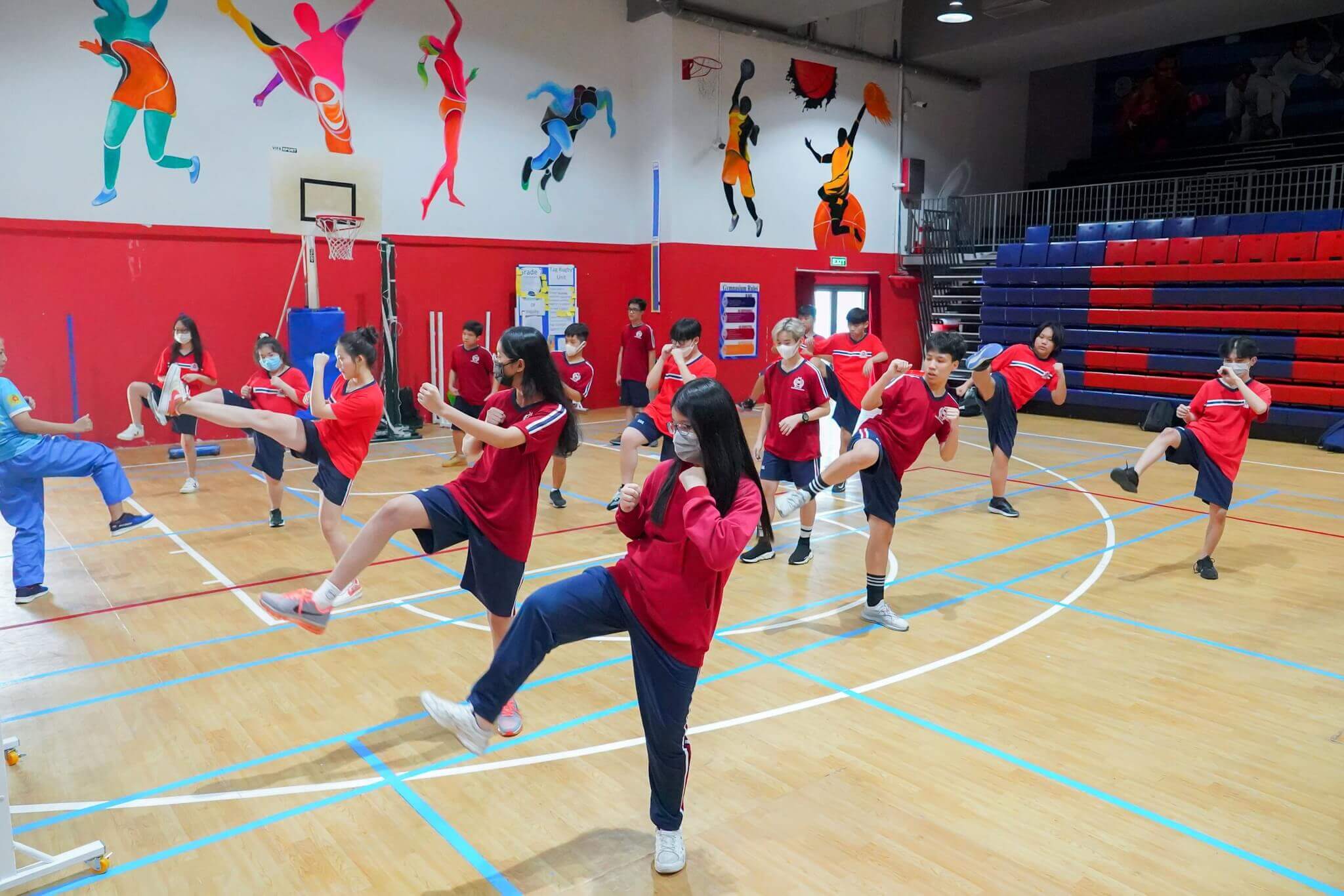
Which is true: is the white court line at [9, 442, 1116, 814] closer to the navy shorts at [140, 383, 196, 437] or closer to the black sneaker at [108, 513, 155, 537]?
the black sneaker at [108, 513, 155, 537]

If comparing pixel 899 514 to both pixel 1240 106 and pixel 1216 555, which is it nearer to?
pixel 1216 555

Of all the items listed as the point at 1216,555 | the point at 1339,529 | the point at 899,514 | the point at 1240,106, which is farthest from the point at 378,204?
the point at 1240,106

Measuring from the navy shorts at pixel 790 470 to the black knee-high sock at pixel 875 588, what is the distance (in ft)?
4.21

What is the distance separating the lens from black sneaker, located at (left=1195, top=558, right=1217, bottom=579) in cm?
662

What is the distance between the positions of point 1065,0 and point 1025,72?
16.4 ft

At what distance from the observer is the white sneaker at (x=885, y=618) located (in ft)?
18.3

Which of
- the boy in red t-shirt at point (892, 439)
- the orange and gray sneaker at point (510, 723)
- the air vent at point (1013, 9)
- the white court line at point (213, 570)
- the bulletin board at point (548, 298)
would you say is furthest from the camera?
the air vent at point (1013, 9)

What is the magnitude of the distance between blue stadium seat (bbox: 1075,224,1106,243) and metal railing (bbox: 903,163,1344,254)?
0.75 metres

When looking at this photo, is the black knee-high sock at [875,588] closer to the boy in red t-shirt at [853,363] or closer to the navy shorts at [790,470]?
the navy shorts at [790,470]

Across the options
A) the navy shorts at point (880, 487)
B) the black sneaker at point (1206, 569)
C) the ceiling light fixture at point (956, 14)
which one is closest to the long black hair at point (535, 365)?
the navy shorts at point (880, 487)

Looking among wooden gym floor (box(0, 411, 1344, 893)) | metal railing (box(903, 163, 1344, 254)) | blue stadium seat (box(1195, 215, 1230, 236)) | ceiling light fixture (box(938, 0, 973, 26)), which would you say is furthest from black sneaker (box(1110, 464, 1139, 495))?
ceiling light fixture (box(938, 0, 973, 26))

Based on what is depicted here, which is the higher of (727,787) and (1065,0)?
(1065,0)

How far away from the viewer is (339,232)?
39.9ft

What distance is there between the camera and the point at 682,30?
48.9 feet
